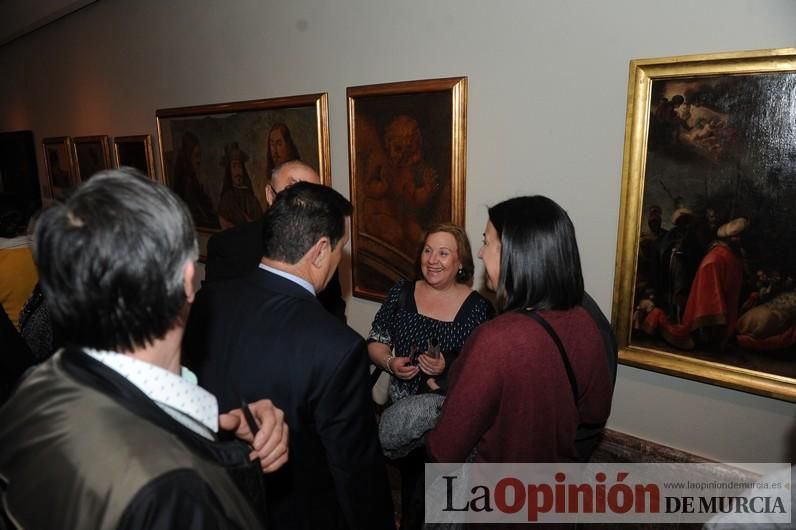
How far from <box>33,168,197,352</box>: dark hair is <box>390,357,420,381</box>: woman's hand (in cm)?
195

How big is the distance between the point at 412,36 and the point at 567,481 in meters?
2.78

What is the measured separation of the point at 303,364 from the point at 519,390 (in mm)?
706

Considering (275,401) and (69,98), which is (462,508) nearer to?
(275,401)

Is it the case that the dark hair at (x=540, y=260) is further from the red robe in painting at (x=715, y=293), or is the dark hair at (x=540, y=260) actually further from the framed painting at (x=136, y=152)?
the framed painting at (x=136, y=152)

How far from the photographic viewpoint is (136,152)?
234 inches

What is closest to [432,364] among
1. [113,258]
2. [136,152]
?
[113,258]

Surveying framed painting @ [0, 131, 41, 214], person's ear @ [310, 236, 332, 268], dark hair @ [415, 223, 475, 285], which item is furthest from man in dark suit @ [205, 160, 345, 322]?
framed painting @ [0, 131, 41, 214]

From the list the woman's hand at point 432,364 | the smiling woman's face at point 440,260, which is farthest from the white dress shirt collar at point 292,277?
the smiling woman's face at point 440,260

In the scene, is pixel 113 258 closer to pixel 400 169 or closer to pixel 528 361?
pixel 528 361

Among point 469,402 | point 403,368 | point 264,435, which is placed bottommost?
point 403,368

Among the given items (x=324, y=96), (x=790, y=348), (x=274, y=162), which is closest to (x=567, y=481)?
(x=790, y=348)

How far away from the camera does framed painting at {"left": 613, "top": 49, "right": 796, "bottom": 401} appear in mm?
2230

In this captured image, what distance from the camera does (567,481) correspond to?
1.85 metres

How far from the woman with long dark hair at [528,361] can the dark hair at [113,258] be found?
1.02m
